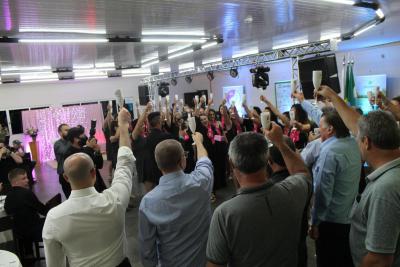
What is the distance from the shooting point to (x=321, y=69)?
5348 mm

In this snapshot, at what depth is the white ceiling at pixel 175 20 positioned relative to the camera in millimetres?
3594

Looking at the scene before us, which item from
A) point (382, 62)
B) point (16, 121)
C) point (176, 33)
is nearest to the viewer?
point (176, 33)

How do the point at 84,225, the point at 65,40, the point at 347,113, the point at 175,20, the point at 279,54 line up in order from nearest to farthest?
the point at 84,225 < the point at 347,113 < the point at 175,20 < the point at 65,40 < the point at 279,54

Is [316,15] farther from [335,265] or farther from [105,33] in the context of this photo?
[335,265]

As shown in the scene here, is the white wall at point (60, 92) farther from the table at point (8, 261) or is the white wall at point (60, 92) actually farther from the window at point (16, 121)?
the table at point (8, 261)

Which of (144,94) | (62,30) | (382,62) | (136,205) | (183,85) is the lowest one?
(136,205)

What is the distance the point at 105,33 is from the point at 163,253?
4.08m

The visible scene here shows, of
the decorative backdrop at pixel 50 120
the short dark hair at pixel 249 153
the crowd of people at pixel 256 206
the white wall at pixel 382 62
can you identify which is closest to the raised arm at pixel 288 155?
the crowd of people at pixel 256 206

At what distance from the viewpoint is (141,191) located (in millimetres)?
5898

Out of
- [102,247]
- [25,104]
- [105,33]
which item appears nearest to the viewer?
[102,247]

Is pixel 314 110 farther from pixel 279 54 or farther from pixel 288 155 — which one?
pixel 279 54

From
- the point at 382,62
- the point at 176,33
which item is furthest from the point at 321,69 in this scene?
the point at 382,62

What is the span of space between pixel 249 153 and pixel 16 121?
1245cm

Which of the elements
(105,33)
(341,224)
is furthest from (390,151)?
(105,33)
